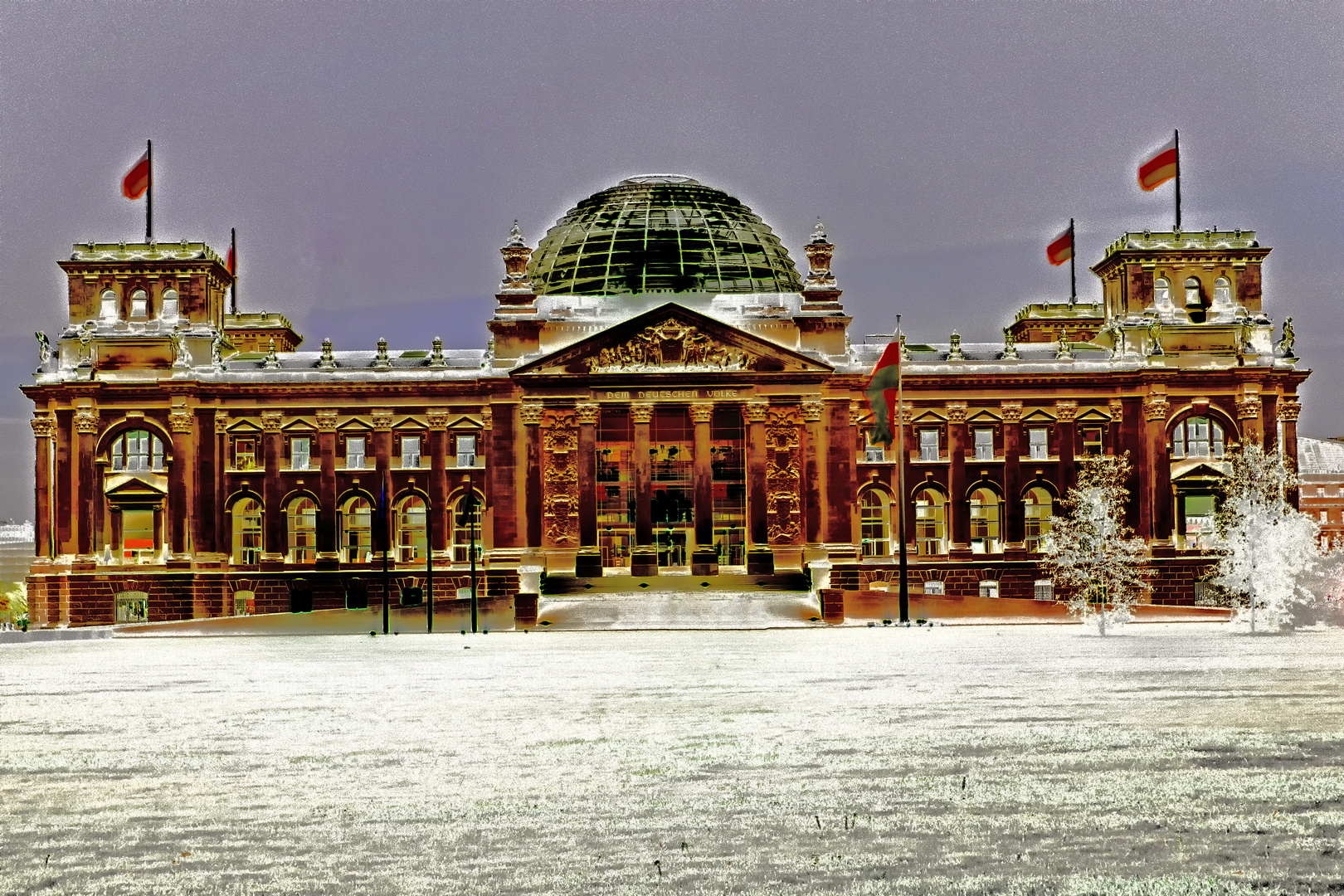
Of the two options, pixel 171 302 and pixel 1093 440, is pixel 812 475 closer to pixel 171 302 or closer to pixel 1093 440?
pixel 1093 440

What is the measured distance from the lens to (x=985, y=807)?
58.2ft

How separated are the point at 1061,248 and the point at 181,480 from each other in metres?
51.3

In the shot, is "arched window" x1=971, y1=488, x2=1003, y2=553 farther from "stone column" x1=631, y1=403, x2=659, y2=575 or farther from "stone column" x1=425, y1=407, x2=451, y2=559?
"stone column" x1=425, y1=407, x2=451, y2=559

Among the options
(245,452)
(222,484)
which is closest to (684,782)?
(222,484)

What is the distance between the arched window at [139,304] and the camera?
283ft

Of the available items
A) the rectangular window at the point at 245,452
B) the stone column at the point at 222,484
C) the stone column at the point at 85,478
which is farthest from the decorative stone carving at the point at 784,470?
the stone column at the point at 85,478

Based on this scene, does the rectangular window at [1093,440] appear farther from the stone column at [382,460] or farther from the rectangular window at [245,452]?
the rectangular window at [245,452]

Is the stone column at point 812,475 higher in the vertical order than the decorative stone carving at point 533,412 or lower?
lower

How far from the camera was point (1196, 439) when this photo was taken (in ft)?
283

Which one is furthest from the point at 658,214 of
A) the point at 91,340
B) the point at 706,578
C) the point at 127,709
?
the point at 127,709

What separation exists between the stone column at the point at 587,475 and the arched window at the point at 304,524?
1465cm

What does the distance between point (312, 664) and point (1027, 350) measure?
56.4 meters

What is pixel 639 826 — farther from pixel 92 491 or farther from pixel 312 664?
pixel 92 491

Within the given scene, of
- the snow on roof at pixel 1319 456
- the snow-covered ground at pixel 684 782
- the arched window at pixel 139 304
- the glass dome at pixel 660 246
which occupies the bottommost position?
the snow-covered ground at pixel 684 782
